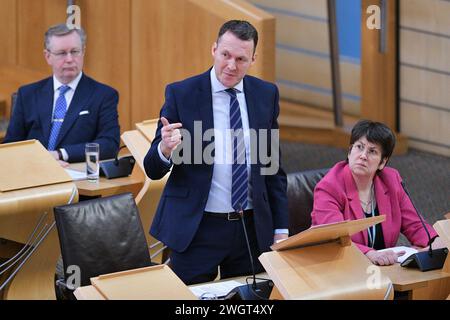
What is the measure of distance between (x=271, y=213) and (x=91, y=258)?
875 mm

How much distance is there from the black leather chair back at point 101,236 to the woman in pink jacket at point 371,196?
89 centimetres

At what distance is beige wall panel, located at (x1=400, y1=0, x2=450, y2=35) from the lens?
934cm

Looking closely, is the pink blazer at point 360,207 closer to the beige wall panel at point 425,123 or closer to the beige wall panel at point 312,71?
the beige wall panel at point 425,123

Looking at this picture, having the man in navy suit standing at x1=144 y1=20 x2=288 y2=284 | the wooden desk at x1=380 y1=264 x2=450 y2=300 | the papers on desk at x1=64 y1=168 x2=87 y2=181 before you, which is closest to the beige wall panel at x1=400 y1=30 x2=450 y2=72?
the papers on desk at x1=64 y1=168 x2=87 y2=181

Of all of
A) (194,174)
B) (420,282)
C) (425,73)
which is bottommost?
(420,282)

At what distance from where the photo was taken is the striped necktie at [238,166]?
4867 millimetres

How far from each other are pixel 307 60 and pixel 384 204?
5.71m

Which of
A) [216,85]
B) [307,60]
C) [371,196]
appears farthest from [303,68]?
[216,85]

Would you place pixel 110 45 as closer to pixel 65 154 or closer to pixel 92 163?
pixel 65 154

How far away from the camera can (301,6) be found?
10.9 meters

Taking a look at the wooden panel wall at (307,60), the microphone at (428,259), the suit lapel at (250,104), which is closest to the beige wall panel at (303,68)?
the wooden panel wall at (307,60)

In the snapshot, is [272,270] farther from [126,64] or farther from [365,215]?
[126,64]

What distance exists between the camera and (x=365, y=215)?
5.42 metres

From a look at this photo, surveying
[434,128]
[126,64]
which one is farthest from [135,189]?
[434,128]
